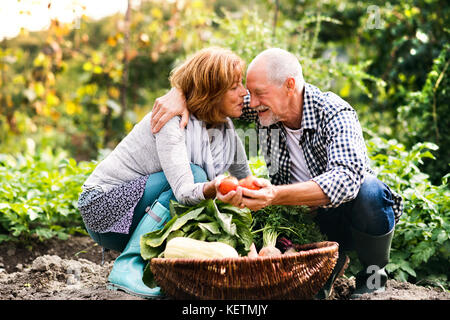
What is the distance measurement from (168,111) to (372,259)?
4.06 ft

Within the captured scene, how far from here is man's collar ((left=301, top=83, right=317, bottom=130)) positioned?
2625 millimetres

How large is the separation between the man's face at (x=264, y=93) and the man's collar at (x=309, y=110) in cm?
12

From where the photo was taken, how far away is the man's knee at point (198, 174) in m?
2.54

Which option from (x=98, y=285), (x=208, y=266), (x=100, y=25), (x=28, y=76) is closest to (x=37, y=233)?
(x=98, y=285)

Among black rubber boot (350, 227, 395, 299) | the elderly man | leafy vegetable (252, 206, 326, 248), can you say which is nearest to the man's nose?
the elderly man

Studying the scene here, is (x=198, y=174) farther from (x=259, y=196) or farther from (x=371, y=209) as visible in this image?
(x=371, y=209)

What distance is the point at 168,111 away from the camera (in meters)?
2.56

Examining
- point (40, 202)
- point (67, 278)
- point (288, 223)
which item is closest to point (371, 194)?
point (288, 223)

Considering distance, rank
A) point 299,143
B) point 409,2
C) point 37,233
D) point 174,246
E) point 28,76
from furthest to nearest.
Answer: point 28,76 → point 409,2 → point 37,233 → point 299,143 → point 174,246

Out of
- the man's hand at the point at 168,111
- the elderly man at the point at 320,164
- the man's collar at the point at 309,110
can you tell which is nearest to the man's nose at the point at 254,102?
the elderly man at the point at 320,164

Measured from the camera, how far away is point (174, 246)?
2.18 meters

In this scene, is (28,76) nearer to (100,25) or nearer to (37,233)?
(37,233)
